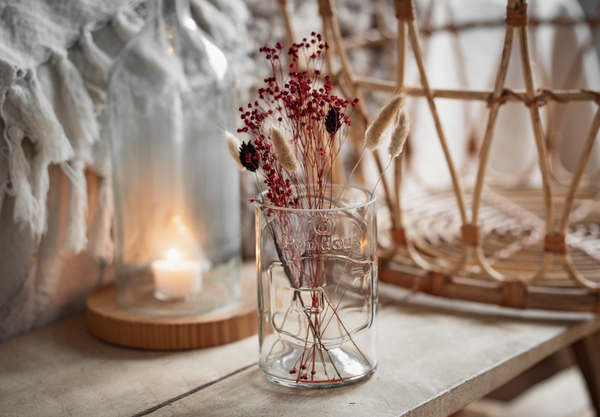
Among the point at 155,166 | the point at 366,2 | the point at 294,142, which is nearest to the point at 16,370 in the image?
the point at 155,166

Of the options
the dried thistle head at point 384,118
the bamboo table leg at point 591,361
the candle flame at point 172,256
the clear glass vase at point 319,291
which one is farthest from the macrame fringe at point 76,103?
the bamboo table leg at point 591,361

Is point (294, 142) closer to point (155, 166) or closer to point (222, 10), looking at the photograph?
point (155, 166)

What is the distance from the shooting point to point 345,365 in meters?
0.62

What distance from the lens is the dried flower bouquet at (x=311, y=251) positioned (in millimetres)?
562

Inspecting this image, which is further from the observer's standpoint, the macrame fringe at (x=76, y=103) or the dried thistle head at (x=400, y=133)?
the macrame fringe at (x=76, y=103)

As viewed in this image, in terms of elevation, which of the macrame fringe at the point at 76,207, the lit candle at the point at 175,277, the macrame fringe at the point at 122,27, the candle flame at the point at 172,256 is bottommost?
the lit candle at the point at 175,277

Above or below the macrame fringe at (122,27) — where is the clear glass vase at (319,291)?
below

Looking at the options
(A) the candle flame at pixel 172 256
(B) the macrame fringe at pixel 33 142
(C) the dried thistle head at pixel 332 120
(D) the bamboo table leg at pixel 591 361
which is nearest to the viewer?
(C) the dried thistle head at pixel 332 120

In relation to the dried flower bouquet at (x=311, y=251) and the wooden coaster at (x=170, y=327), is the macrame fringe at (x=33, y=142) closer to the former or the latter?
the wooden coaster at (x=170, y=327)

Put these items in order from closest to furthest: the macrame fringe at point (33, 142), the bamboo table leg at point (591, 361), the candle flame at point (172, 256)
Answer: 1. the macrame fringe at point (33, 142)
2. the candle flame at point (172, 256)
3. the bamboo table leg at point (591, 361)

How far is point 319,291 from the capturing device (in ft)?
1.96

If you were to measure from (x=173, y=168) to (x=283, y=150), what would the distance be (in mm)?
289

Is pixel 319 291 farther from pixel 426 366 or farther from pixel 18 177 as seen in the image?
pixel 18 177

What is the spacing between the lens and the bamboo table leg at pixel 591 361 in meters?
0.89
